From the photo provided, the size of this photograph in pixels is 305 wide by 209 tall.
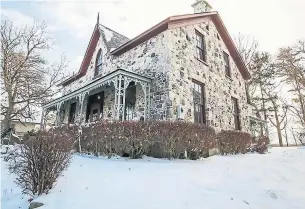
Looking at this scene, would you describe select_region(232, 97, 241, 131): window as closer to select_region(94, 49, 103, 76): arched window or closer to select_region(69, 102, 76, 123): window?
select_region(94, 49, 103, 76): arched window

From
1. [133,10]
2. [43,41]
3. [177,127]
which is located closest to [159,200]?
[177,127]

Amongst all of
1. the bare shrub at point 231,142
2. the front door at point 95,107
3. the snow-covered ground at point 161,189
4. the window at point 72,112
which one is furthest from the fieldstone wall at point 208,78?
the window at point 72,112

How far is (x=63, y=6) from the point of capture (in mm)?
8258

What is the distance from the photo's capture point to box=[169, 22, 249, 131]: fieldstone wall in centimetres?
967

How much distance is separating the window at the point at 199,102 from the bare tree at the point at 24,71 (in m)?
13.6

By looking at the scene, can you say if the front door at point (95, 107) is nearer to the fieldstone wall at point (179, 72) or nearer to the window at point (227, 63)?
the fieldstone wall at point (179, 72)

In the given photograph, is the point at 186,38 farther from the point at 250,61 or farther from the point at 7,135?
the point at 250,61

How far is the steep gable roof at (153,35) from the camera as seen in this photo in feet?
33.7

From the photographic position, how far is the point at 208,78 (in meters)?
11.8

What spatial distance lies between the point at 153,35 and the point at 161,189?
8.02 meters

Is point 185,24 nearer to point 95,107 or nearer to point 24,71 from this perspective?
point 95,107

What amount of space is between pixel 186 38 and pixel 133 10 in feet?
11.0

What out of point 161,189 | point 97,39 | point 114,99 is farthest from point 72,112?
point 161,189

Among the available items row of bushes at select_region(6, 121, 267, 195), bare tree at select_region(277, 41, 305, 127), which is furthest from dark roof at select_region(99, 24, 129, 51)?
bare tree at select_region(277, 41, 305, 127)
